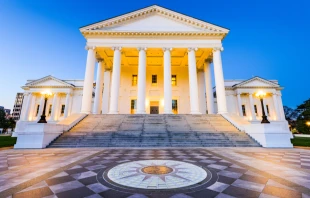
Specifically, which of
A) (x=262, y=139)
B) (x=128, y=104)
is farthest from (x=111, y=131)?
(x=128, y=104)

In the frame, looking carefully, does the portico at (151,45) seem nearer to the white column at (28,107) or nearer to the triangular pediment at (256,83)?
the triangular pediment at (256,83)

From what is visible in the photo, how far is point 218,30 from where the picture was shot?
20.9 m

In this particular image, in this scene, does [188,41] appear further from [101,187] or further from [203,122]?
[101,187]

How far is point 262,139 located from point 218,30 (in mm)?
16369

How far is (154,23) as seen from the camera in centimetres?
2228

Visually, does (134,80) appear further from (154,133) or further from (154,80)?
(154,133)

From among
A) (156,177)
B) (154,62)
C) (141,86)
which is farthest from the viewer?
(154,62)

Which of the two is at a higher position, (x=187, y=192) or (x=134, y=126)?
(x=134, y=126)

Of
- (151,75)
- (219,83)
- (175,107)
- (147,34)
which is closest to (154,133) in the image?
(219,83)

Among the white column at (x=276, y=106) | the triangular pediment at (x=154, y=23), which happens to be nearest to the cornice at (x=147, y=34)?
the triangular pediment at (x=154, y=23)

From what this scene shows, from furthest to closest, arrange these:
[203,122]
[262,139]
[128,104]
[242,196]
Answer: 1. [128,104]
2. [203,122]
3. [262,139]
4. [242,196]

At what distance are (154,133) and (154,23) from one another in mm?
17350

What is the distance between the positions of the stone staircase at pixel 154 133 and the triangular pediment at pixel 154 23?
1301 centimetres

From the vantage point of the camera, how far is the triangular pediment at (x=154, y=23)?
21.1m
